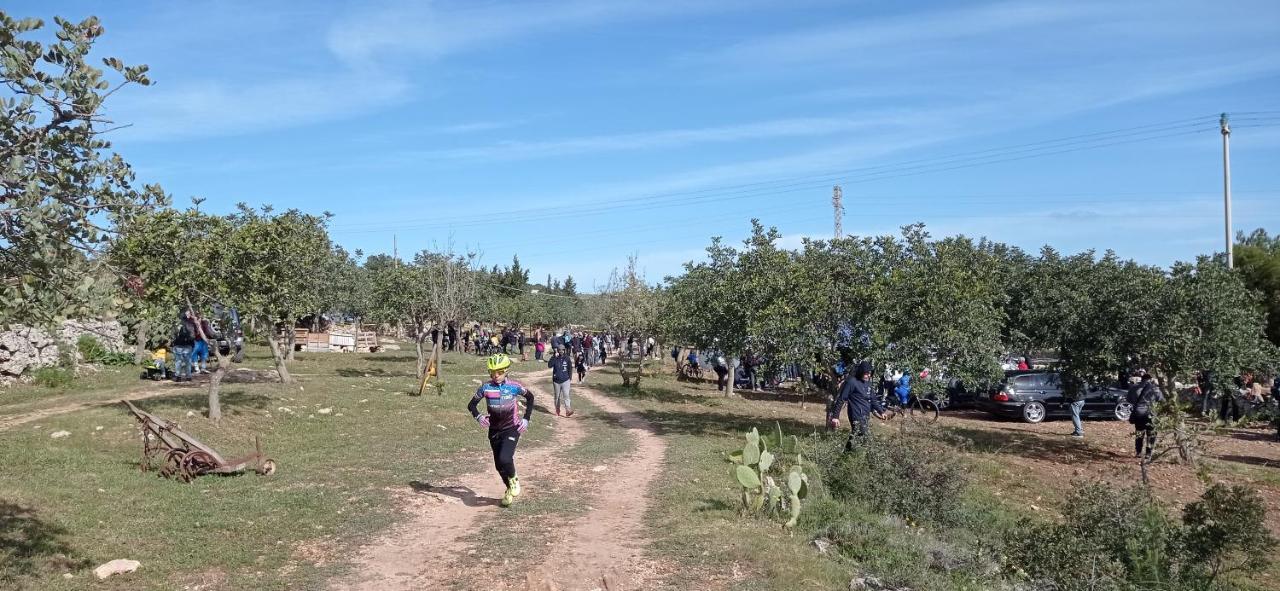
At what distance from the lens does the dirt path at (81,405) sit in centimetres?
1380

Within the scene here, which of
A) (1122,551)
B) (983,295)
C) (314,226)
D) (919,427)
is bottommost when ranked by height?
(1122,551)

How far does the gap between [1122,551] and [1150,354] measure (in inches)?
301

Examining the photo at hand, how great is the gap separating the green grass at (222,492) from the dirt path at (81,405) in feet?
1.41

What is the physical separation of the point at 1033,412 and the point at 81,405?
2245 centimetres

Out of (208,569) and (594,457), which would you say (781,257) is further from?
(208,569)

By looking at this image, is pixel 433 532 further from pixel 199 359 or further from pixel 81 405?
pixel 199 359

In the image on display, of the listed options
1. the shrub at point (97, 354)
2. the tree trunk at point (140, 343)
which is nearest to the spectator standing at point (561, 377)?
the shrub at point (97, 354)

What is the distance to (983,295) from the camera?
15.6m

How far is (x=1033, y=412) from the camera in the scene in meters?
24.2

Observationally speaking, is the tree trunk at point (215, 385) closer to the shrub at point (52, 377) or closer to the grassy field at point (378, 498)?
the grassy field at point (378, 498)

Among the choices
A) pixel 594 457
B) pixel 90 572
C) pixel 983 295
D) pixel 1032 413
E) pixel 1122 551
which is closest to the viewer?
pixel 90 572

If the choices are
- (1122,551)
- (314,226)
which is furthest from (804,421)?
(314,226)

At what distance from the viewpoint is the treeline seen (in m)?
15.3

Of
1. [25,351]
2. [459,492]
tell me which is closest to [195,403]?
[459,492]
